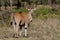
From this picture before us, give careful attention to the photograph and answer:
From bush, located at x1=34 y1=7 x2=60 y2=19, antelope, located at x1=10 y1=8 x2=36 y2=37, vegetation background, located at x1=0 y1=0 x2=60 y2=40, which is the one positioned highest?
antelope, located at x1=10 y1=8 x2=36 y2=37

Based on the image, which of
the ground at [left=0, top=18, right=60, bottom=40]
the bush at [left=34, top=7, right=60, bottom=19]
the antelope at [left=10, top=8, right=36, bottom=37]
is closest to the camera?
the antelope at [left=10, top=8, right=36, bottom=37]

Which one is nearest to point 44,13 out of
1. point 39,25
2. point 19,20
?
point 39,25

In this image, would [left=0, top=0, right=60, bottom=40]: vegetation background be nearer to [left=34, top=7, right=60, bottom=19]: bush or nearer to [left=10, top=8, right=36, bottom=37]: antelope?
[left=34, top=7, right=60, bottom=19]: bush

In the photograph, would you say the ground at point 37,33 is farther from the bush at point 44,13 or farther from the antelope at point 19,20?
the bush at point 44,13

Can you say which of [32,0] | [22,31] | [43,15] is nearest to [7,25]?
[22,31]

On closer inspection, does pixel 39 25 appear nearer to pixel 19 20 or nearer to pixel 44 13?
pixel 19 20

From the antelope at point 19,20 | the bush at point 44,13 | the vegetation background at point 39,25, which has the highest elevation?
the antelope at point 19,20

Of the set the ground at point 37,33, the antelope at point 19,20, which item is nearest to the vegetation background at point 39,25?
the ground at point 37,33

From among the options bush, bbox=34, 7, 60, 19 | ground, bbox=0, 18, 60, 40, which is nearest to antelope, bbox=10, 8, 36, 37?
ground, bbox=0, 18, 60, 40

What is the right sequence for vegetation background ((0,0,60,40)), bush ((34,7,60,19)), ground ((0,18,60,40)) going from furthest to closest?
bush ((34,7,60,19)) → vegetation background ((0,0,60,40)) → ground ((0,18,60,40))

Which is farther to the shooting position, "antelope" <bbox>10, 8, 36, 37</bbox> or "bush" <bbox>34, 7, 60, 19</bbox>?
"bush" <bbox>34, 7, 60, 19</bbox>

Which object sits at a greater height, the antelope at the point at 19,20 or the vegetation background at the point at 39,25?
the antelope at the point at 19,20

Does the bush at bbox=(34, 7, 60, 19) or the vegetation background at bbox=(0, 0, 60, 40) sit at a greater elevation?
the vegetation background at bbox=(0, 0, 60, 40)

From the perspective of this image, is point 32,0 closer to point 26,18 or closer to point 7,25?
point 7,25
